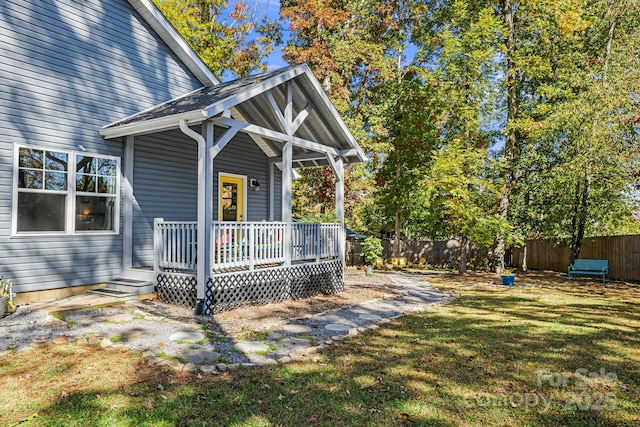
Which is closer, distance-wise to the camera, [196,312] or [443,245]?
[196,312]

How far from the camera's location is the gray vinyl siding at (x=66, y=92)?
6.85 m

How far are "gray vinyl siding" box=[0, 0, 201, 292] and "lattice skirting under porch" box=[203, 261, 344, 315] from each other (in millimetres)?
2719

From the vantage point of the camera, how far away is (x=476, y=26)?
47.5 ft

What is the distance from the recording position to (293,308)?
304 inches

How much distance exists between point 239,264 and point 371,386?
4.00 metres

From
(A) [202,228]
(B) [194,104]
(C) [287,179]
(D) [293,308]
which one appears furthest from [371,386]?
(B) [194,104]

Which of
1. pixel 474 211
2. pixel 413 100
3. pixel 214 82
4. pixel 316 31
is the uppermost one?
pixel 316 31

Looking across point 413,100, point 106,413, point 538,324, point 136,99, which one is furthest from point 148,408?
point 413,100

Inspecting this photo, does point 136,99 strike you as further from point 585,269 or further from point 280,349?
point 585,269

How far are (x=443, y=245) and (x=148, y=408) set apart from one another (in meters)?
18.0

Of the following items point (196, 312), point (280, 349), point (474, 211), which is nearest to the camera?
point (280, 349)

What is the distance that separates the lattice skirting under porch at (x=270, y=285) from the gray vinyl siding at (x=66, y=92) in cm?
272

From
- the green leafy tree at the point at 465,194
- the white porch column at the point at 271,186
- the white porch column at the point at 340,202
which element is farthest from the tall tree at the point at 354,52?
the white porch column at the point at 340,202

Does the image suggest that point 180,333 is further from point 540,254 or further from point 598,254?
point 540,254
